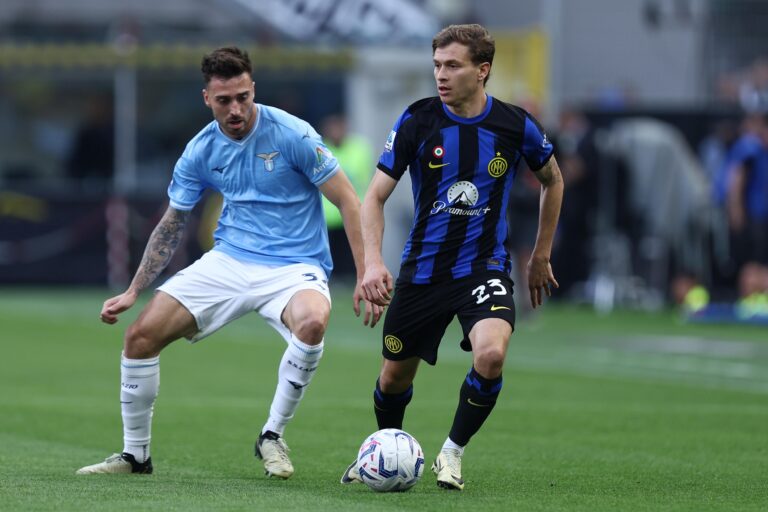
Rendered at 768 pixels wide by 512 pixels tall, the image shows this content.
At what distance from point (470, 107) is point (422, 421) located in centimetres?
380

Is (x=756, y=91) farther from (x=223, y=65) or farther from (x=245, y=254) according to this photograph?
(x=223, y=65)

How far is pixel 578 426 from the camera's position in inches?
446

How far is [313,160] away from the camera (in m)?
8.65

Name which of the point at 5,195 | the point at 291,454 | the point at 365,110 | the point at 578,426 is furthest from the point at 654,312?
the point at 291,454

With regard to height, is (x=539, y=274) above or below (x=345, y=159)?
below

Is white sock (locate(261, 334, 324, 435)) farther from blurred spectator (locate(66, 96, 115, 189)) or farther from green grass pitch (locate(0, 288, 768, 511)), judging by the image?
blurred spectator (locate(66, 96, 115, 189))

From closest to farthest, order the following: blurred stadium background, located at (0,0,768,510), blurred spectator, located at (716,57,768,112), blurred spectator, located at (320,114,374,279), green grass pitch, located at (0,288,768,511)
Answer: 1. green grass pitch, located at (0,288,768,511)
2. blurred stadium background, located at (0,0,768,510)
3. blurred spectator, located at (320,114,374,279)
4. blurred spectator, located at (716,57,768,112)

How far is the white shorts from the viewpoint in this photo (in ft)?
28.0

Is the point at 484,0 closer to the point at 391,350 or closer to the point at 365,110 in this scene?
the point at 365,110

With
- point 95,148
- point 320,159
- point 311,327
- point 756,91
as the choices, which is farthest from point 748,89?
point 311,327

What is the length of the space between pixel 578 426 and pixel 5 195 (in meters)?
16.5

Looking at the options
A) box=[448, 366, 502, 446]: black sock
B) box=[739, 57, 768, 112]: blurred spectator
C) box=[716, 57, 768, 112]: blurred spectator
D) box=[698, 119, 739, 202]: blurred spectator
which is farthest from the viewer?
box=[716, 57, 768, 112]: blurred spectator

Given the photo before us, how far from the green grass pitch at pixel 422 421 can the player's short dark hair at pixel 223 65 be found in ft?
6.51

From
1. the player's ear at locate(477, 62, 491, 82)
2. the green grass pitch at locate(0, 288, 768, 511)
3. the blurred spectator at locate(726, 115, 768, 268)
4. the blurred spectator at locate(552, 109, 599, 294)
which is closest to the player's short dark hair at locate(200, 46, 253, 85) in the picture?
the player's ear at locate(477, 62, 491, 82)
